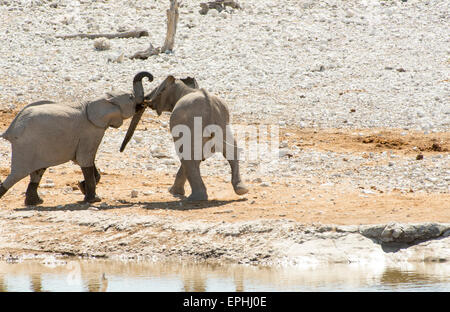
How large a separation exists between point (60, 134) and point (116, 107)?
2.85ft

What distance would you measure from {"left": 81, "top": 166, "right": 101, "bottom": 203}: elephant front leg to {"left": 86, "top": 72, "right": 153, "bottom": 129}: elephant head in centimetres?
56

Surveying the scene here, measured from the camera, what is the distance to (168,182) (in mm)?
13031

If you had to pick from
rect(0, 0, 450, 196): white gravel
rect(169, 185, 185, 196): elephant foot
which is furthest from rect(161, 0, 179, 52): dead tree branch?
rect(169, 185, 185, 196): elephant foot

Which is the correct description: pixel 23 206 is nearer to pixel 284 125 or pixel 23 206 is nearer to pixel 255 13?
pixel 284 125

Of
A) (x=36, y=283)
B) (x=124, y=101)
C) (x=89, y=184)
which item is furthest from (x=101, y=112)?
(x=36, y=283)

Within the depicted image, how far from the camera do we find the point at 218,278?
8742 mm

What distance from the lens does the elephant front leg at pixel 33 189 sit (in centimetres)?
1129

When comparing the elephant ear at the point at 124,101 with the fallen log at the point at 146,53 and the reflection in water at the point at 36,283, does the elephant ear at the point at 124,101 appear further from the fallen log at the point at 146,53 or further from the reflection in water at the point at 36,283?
the fallen log at the point at 146,53

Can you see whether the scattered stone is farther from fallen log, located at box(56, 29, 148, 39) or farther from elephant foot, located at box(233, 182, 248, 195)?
elephant foot, located at box(233, 182, 248, 195)

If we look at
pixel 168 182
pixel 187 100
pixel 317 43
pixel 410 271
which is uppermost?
pixel 317 43

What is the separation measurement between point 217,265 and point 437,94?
33.5ft

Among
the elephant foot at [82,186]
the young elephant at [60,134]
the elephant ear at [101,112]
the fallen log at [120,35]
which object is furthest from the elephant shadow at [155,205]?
the fallen log at [120,35]

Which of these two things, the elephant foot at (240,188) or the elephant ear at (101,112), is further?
the elephant ear at (101,112)

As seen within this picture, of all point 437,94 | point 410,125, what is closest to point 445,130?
point 410,125
